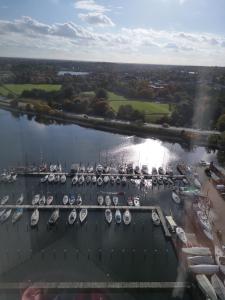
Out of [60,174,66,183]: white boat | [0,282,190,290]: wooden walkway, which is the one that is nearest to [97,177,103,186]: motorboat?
[60,174,66,183]: white boat

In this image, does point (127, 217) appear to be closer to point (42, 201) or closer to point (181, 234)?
point (181, 234)

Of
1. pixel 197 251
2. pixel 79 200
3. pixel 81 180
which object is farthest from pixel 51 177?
pixel 197 251

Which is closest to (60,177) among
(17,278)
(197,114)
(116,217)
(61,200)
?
(61,200)

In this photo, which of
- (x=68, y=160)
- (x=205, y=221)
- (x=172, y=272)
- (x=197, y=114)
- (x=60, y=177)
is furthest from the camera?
(x=197, y=114)

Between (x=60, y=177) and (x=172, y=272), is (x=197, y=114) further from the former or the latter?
(x=172, y=272)

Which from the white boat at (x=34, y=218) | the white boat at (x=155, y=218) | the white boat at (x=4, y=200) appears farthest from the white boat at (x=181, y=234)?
the white boat at (x=4, y=200)

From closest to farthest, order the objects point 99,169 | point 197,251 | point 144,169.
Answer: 1. point 197,251
2. point 99,169
3. point 144,169
